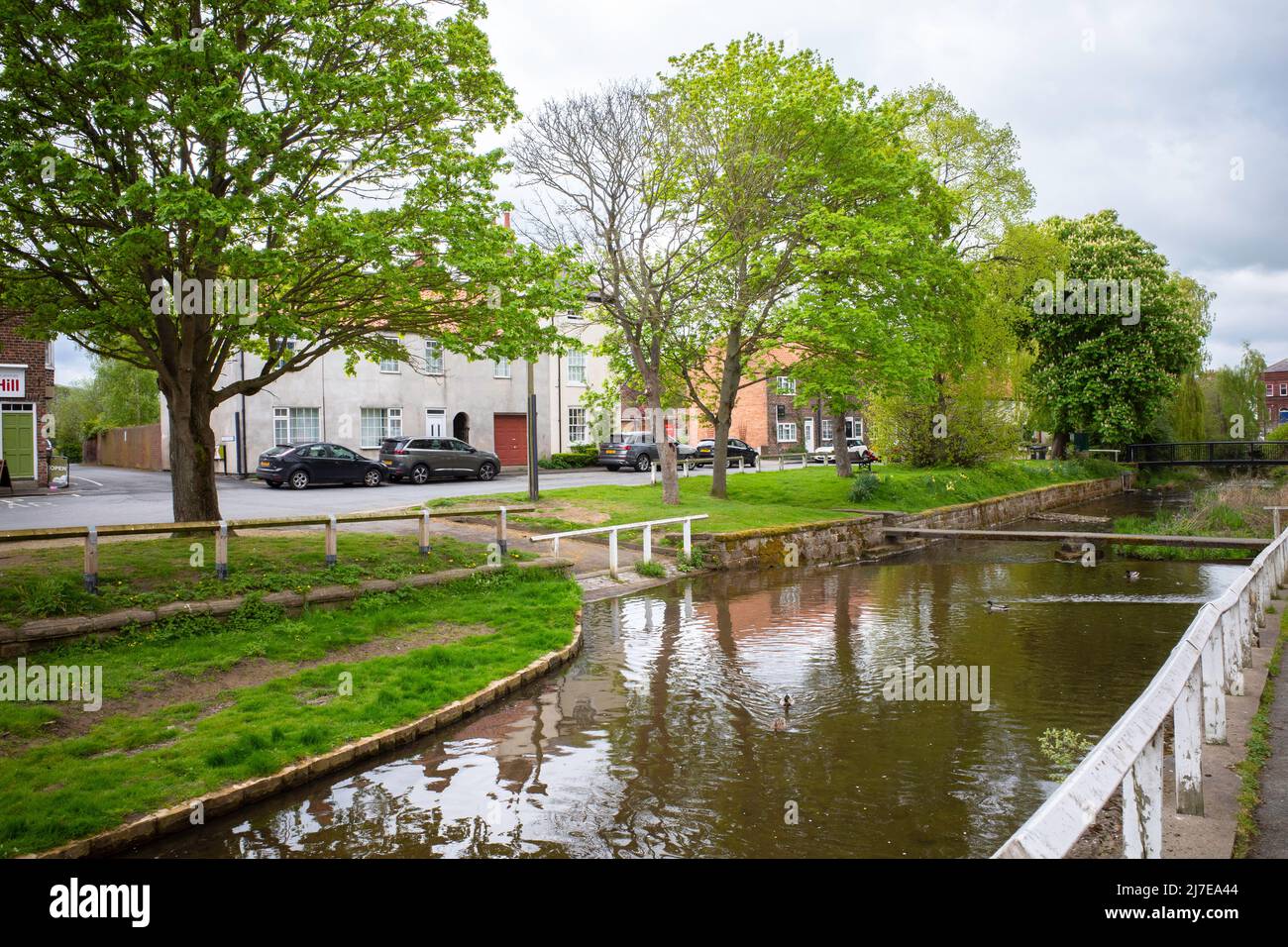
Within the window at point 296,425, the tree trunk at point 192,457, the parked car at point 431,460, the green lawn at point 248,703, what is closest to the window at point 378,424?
the window at point 296,425

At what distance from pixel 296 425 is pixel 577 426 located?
46.2 feet

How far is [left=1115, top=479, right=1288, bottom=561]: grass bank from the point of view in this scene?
65.5ft

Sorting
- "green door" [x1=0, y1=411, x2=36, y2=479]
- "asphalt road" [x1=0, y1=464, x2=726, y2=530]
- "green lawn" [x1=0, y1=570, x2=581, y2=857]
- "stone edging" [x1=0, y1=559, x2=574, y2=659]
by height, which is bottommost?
"green lawn" [x1=0, y1=570, x2=581, y2=857]

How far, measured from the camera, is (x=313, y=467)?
26719mm

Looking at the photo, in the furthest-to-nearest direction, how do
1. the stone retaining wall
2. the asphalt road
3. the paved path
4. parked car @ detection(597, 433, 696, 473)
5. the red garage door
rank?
the red garage door < parked car @ detection(597, 433, 696, 473) < the stone retaining wall < the asphalt road < the paved path

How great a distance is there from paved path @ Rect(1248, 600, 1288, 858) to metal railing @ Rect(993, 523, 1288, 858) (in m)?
0.28

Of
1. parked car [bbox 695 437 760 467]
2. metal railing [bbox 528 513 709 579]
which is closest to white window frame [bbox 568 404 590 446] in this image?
parked car [bbox 695 437 760 467]

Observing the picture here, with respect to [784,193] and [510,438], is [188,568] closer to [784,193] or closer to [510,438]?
[784,193]

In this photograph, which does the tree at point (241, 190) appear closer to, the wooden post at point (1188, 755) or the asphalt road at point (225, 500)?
the asphalt road at point (225, 500)

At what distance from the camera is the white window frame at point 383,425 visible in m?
35.3

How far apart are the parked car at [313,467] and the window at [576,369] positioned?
53.1ft

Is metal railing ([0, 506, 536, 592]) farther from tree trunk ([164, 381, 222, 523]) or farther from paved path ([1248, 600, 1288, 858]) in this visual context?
paved path ([1248, 600, 1288, 858])
